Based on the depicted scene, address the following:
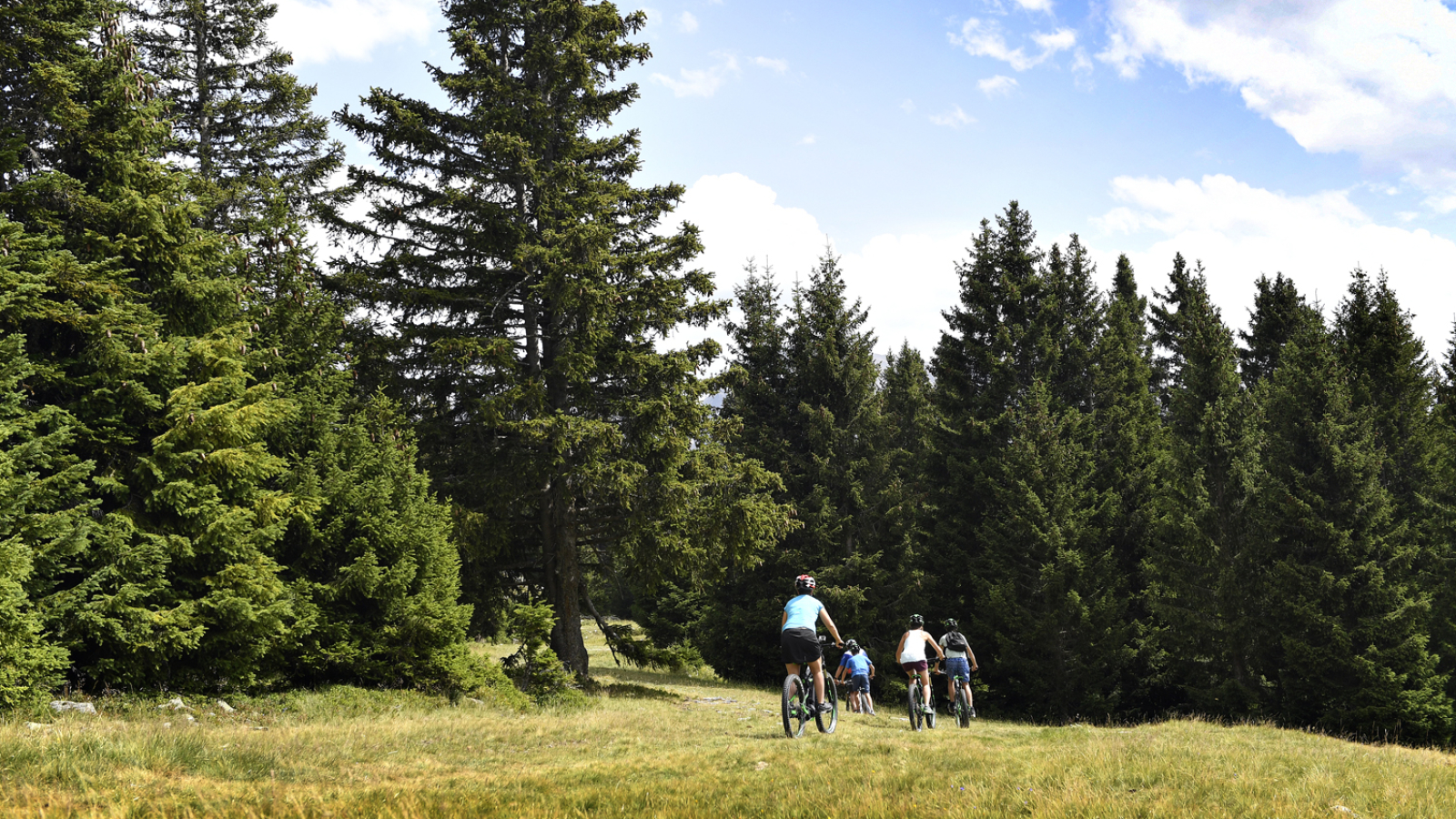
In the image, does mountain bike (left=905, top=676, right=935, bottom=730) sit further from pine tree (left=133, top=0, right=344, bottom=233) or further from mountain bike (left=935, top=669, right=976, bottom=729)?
pine tree (left=133, top=0, right=344, bottom=233)

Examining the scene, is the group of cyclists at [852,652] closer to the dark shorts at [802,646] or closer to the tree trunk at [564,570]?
the dark shorts at [802,646]

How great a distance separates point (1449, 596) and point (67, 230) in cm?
3488

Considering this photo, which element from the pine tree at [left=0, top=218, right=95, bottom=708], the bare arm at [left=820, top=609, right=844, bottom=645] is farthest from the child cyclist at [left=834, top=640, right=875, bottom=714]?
the pine tree at [left=0, top=218, right=95, bottom=708]

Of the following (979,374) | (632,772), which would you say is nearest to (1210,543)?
(979,374)

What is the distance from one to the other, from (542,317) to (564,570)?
646 centimetres

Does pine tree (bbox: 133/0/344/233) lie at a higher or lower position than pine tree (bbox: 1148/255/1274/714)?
higher

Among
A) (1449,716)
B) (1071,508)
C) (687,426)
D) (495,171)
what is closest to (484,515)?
(687,426)

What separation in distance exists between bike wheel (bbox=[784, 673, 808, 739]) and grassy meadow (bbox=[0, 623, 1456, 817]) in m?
0.30

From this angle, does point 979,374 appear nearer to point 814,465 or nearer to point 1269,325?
point 814,465

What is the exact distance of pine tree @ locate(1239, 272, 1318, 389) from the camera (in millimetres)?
37969

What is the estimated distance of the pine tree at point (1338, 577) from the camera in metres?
22.7

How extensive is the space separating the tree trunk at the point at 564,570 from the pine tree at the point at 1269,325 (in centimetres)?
3214

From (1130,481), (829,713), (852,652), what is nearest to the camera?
(829,713)

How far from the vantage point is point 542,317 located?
2203 cm
